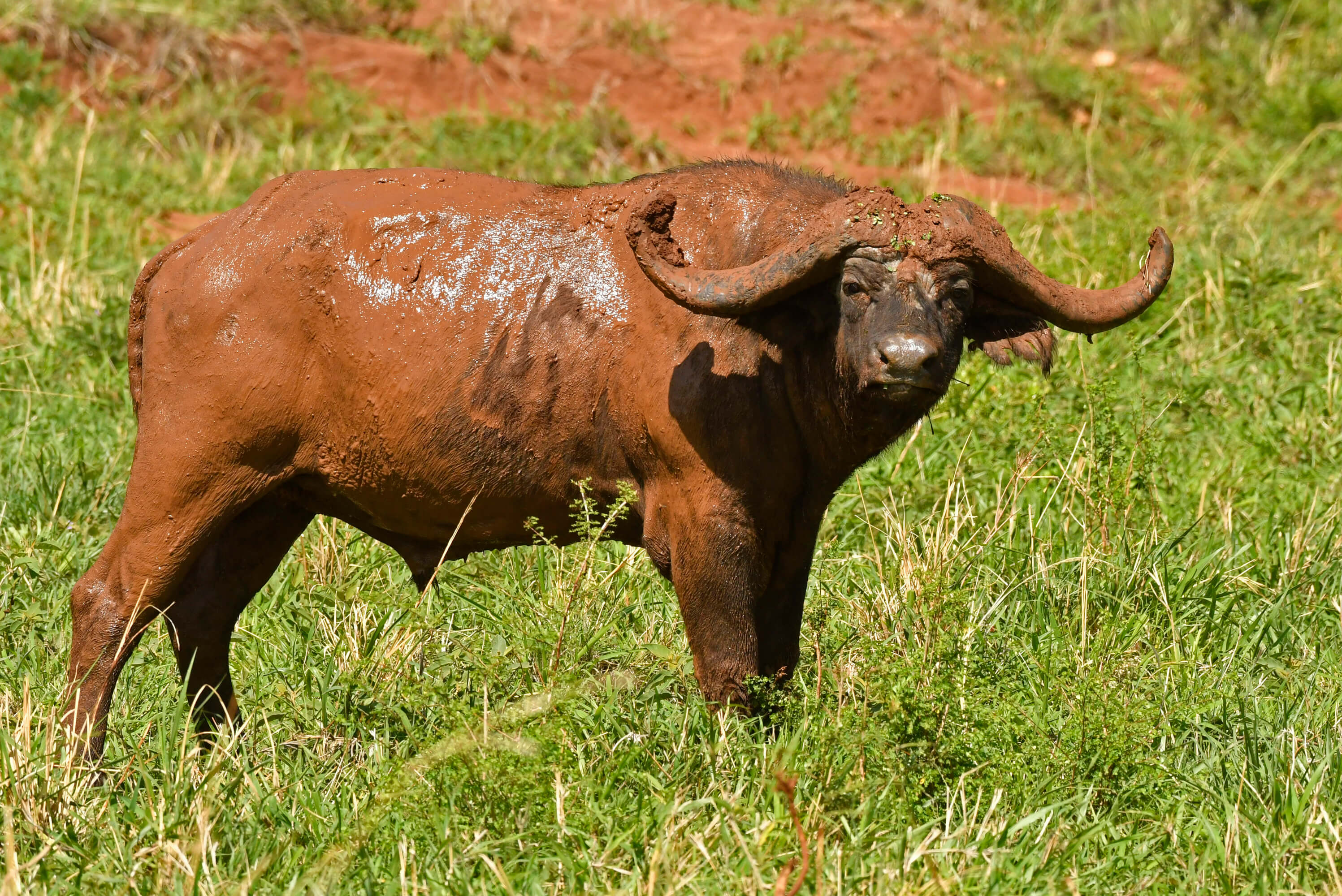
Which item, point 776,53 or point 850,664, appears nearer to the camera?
point 850,664

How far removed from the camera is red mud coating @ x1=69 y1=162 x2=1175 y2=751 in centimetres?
469

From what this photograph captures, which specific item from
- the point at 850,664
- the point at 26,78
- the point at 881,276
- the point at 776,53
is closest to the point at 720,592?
the point at 850,664

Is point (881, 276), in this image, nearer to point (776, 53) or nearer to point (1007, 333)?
point (1007, 333)

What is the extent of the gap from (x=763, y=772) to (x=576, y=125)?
837cm

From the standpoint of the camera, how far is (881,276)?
4.40m

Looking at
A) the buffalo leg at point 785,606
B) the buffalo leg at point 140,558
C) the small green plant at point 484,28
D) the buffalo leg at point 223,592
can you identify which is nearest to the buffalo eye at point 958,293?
the buffalo leg at point 785,606

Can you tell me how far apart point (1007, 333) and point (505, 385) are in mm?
1590

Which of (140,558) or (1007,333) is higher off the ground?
(1007,333)

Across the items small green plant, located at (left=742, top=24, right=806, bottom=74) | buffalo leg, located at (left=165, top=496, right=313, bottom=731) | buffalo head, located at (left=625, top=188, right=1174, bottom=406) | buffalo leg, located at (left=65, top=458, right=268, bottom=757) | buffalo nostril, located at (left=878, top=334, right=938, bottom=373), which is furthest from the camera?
small green plant, located at (left=742, top=24, right=806, bottom=74)

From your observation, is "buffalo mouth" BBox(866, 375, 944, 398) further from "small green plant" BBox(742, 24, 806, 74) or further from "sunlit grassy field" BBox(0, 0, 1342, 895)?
"small green plant" BBox(742, 24, 806, 74)

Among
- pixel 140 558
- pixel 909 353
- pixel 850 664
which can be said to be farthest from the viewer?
pixel 850 664

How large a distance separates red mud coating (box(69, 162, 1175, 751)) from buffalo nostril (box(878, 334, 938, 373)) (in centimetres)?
32

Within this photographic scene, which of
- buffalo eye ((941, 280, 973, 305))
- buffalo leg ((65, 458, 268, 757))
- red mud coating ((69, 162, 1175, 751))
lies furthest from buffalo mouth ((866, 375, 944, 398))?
buffalo leg ((65, 458, 268, 757))

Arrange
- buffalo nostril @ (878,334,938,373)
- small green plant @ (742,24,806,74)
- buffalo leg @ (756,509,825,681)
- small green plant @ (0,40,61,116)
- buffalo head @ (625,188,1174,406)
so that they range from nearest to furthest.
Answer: buffalo nostril @ (878,334,938,373)
buffalo head @ (625,188,1174,406)
buffalo leg @ (756,509,825,681)
small green plant @ (0,40,61,116)
small green plant @ (742,24,806,74)
